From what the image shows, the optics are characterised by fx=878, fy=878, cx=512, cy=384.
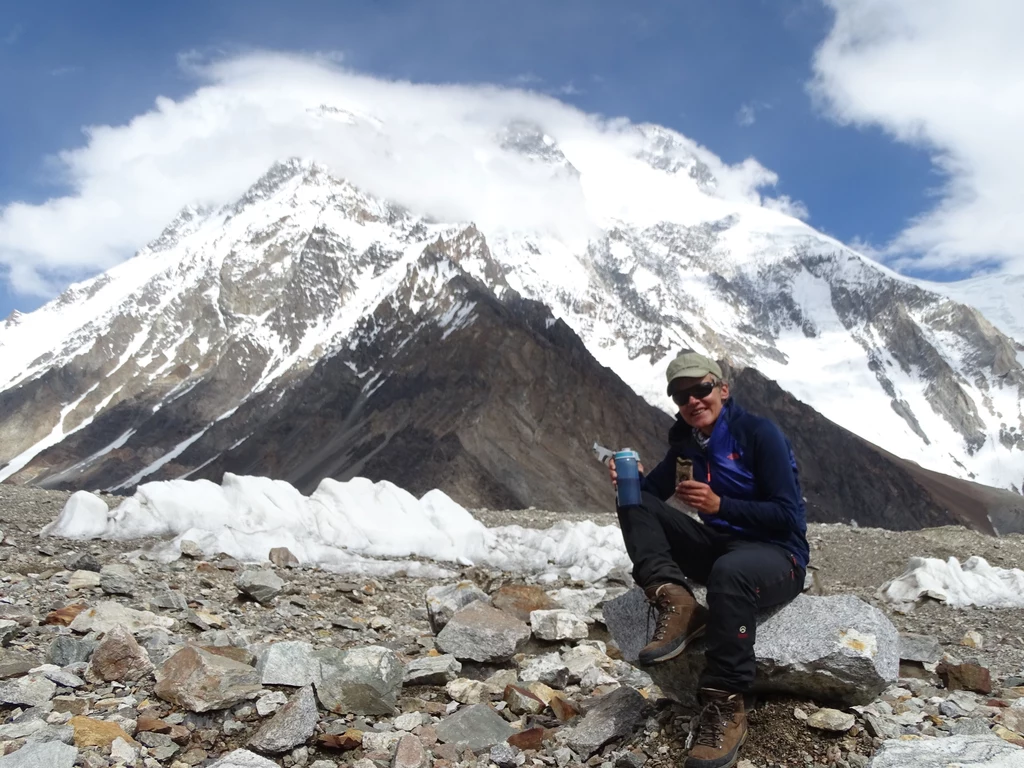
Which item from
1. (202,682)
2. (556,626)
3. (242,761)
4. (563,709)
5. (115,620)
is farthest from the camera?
(556,626)

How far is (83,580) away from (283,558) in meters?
3.77

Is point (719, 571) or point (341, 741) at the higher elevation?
point (719, 571)

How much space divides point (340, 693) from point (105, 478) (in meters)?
154

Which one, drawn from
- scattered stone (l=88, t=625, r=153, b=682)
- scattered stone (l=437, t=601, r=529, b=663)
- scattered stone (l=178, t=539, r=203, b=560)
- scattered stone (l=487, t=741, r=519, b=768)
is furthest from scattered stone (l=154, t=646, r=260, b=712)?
scattered stone (l=178, t=539, r=203, b=560)

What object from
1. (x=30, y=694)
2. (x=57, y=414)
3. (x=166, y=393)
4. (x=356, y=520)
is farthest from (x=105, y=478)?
(x=30, y=694)

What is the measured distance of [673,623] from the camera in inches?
202

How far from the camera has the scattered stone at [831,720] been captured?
16.3 ft

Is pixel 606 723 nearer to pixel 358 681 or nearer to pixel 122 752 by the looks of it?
pixel 358 681

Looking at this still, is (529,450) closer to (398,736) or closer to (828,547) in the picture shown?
(828,547)

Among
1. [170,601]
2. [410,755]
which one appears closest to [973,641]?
[410,755]

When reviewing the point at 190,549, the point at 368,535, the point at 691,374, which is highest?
the point at 691,374

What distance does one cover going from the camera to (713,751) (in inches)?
184

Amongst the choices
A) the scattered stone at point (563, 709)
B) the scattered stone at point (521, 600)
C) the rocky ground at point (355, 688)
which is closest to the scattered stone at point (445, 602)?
the rocky ground at point (355, 688)

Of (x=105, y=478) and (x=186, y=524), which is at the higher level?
(x=105, y=478)
